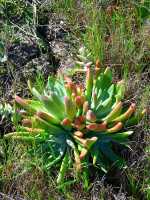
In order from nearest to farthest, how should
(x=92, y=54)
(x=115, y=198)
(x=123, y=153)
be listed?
(x=115, y=198) → (x=123, y=153) → (x=92, y=54)

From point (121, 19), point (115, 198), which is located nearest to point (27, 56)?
point (121, 19)

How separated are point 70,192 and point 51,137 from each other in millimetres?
362

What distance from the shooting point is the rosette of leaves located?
2781mm

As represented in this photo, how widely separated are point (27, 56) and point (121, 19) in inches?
27.9

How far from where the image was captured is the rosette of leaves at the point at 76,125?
2781 mm

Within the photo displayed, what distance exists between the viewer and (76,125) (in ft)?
9.31

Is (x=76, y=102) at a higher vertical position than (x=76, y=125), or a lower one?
higher

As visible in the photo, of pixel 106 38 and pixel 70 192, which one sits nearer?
pixel 70 192

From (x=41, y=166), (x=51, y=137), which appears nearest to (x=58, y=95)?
(x=51, y=137)

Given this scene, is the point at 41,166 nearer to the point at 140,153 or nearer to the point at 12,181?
the point at 12,181

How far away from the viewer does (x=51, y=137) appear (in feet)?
9.52

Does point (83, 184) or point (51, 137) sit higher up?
point (51, 137)

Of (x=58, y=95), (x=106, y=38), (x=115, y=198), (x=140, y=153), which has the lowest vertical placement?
(x=115, y=198)

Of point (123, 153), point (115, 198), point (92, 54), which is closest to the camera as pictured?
point (115, 198)
